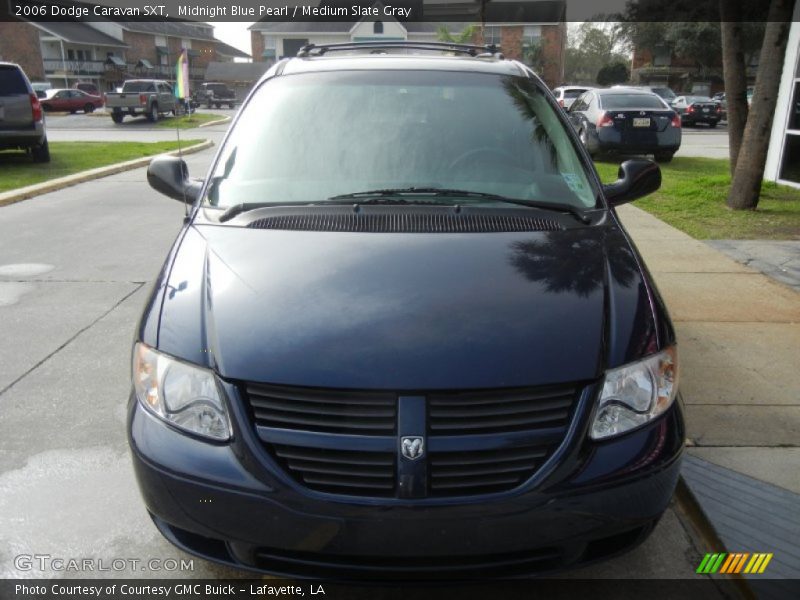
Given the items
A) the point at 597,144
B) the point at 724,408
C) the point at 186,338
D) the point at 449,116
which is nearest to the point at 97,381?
the point at 186,338

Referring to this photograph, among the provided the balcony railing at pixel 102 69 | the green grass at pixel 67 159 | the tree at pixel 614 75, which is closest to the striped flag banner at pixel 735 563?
the green grass at pixel 67 159

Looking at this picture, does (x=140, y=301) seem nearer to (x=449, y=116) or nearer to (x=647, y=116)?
(x=449, y=116)

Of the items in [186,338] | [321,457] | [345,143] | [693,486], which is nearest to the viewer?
[321,457]

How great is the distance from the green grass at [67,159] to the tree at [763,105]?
10.3m

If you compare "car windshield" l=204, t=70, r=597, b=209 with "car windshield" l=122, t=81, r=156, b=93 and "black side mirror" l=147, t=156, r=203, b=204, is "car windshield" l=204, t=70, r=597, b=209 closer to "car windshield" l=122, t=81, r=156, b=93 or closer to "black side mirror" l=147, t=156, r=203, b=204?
"black side mirror" l=147, t=156, r=203, b=204

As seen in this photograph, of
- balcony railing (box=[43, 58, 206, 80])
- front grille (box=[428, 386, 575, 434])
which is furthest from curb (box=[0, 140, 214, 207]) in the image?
balcony railing (box=[43, 58, 206, 80])

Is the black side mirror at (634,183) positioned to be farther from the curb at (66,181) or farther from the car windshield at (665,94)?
the car windshield at (665,94)

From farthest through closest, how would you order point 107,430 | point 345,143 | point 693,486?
1. point 107,430
2. point 345,143
3. point 693,486

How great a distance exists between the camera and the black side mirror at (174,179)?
3621 mm

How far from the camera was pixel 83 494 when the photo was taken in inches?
120

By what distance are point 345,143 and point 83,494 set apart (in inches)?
74.0

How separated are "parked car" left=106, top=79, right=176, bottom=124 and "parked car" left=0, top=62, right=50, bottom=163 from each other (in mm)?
20803

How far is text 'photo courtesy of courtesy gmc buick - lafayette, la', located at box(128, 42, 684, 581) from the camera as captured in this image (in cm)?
202

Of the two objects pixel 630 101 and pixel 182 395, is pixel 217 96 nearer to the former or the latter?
pixel 630 101
